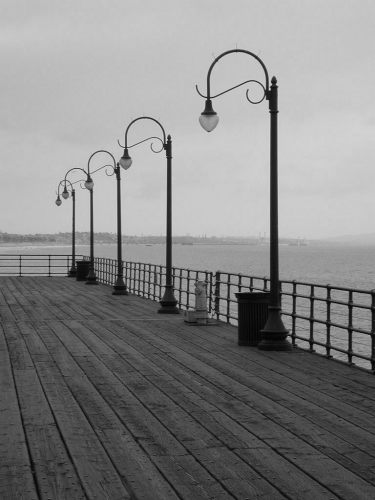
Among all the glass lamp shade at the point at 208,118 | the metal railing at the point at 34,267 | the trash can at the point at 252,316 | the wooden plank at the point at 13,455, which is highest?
the glass lamp shade at the point at 208,118

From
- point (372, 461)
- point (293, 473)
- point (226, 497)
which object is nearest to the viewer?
point (226, 497)

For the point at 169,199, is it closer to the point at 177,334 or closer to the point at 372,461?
the point at 177,334

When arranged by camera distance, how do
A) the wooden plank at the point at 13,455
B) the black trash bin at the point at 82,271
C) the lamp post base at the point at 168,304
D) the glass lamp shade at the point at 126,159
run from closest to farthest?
the wooden plank at the point at 13,455, the lamp post base at the point at 168,304, the glass lamp shade at the point at 126,159, the black trash bin at the point at 82,271

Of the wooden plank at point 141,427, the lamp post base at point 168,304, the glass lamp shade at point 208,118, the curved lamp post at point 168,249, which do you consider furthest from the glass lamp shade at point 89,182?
the wooden plank at point 141,427

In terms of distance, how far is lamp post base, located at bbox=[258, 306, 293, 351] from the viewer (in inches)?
489

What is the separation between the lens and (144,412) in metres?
7.66

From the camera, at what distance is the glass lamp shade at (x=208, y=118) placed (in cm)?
1406

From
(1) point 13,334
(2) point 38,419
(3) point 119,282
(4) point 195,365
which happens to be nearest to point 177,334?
(1) point 13,334

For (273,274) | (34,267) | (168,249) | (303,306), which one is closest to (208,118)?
(273,274)

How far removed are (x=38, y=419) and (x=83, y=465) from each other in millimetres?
1699

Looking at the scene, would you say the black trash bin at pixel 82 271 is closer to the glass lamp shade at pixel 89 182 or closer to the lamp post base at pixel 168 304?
the glass lamp shade at pixel 89 182

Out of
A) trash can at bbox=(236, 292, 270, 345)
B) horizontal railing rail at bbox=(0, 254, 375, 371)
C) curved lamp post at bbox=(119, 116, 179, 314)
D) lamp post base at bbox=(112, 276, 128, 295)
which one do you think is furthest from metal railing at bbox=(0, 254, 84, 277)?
trash can at bbox=(236, 292, 270, 345)

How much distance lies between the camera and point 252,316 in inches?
512

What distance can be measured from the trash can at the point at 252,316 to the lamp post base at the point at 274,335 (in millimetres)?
328
